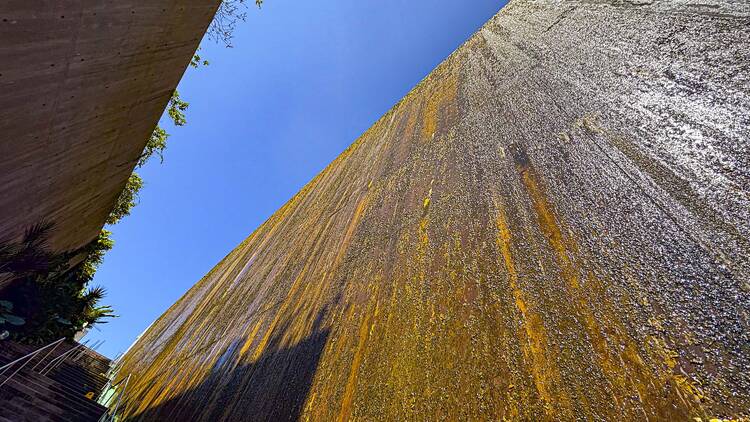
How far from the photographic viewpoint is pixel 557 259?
0.92 m

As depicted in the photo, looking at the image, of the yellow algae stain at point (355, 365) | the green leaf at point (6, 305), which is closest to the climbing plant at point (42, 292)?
the green leaf at point (6, 305)

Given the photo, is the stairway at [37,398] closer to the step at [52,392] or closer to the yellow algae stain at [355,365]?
the step at [52,392]

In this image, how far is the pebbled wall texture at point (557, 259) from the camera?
0.63m

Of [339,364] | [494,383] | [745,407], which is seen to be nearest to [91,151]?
[339,364]

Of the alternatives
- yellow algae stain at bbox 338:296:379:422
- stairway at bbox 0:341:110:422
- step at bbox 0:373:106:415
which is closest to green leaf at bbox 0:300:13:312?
stairway at bbox 0:341:110:422

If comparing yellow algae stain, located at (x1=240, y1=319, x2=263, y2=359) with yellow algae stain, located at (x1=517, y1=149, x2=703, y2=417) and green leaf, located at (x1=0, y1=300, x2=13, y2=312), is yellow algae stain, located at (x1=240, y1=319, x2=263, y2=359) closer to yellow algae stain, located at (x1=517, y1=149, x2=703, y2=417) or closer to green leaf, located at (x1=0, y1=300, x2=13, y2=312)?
yellow algae stain, located at (x1=517, y1=149, x2=703, y2=417)

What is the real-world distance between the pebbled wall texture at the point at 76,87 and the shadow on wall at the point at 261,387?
1696 mm

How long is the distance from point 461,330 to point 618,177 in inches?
25.3

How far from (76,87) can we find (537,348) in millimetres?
2334

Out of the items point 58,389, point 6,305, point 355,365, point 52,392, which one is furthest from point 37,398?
point 355,365

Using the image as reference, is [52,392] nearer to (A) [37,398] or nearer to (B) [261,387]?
(A) [37,398]

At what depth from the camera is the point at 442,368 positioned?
950 mm

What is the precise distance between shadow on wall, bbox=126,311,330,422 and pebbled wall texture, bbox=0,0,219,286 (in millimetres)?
1696

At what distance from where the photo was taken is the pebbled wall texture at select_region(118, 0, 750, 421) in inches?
25.0
